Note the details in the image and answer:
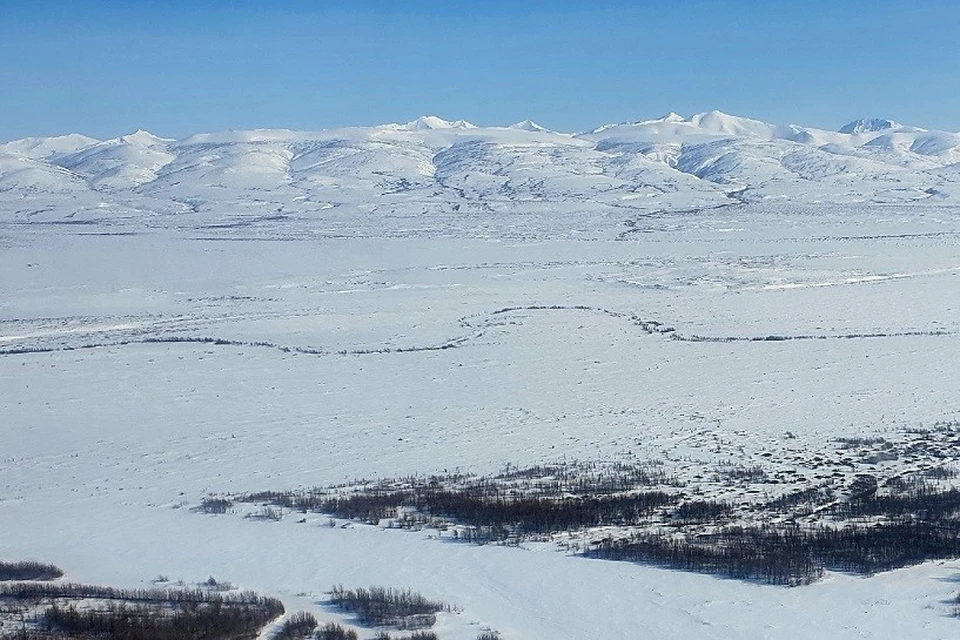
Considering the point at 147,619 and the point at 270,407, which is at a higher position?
the point at 270,407

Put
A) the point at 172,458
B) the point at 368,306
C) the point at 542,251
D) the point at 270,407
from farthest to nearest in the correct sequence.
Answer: the point at 542,251, the point at 368,306, the point at 270,407, the point at 172,458

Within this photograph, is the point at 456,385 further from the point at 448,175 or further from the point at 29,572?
the point at 448,175

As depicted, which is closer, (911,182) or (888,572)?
(888,572)

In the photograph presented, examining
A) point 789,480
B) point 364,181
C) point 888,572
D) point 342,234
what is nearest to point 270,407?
point 789,480

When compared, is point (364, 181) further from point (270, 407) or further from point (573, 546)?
point (573, 546)

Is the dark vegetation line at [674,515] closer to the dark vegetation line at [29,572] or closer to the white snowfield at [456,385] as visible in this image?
the white snowfield at [456,385]

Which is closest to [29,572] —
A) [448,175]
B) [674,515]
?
[674,515]

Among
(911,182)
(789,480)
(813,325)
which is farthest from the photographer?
(911,182)
